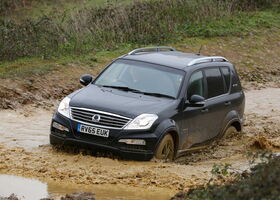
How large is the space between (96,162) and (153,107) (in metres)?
1.23

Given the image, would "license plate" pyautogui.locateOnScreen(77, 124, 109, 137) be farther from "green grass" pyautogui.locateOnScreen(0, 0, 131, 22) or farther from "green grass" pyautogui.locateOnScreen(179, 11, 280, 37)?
"green grass" pyautogui.locateOnScreen(0, 0, 131, 22)

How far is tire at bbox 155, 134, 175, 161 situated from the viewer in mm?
11156

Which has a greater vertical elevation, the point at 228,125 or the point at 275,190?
the point at 275,190

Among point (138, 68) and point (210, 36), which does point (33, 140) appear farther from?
point (210, 36)

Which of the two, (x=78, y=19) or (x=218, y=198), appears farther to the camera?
(x=78, y=19)

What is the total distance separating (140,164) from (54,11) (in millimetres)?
→ 16156

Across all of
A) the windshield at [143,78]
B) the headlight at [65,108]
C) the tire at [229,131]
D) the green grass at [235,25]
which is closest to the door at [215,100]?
the tire at [229,131]

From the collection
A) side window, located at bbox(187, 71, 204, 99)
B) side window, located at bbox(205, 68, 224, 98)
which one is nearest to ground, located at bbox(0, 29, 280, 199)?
side window, located at bbox(205, 68, 224, 98)

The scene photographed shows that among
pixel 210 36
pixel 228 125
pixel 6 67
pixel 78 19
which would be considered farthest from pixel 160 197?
pixel 210 36

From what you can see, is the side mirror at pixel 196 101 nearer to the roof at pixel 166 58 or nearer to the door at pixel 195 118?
the door at pixel 195 118

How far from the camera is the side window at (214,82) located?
42.1 ft

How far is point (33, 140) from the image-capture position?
13320 mm

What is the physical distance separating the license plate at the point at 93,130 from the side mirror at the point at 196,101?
1.63 m

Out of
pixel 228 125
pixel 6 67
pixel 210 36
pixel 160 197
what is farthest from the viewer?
pixel 210 36
